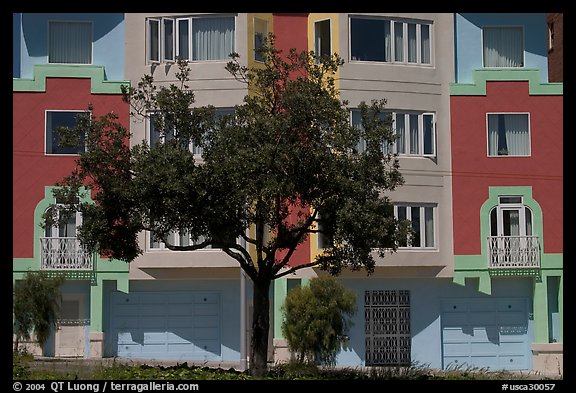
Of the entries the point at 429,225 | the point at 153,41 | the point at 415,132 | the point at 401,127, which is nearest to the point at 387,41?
the point at 401,127

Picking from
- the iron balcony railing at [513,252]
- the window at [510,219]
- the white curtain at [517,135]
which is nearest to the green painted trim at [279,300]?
the iron balcony railing at [513,252]

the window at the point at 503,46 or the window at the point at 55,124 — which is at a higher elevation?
the window at the point at 503,46

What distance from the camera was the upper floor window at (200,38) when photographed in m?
36.0

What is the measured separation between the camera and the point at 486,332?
37.0 m

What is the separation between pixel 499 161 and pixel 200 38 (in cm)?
1124

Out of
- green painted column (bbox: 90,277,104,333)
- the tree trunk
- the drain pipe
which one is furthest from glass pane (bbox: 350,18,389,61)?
the tree trunk

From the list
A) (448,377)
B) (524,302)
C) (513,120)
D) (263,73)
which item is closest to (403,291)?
(524,302)

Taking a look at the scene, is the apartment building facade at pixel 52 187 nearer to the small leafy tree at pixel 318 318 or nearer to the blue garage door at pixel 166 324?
the blue garage door at pixel 166 324

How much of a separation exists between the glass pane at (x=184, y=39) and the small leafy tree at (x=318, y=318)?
893 cm

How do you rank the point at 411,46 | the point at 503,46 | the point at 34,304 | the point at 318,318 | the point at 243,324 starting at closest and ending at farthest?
the point at 243,324 < the point at 318,318 < the point at 34,304 < the point at 411,46 < the point at 503,46

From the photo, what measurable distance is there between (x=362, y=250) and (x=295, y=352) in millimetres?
13131

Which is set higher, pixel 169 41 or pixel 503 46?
pixel 503 46

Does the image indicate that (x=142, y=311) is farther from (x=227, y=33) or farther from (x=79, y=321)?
(x=227, y=33)

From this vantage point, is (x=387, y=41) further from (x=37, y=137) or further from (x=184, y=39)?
(x=37, y=137)
